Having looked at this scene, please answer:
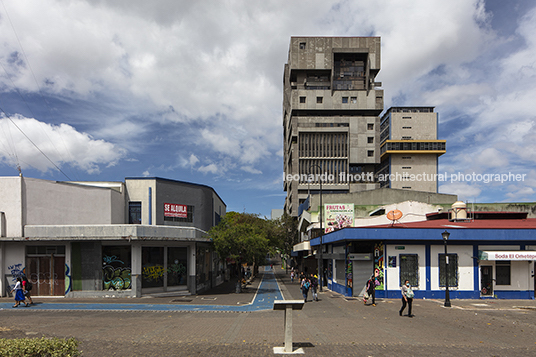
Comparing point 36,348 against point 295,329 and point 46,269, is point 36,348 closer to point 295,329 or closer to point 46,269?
point 295,329

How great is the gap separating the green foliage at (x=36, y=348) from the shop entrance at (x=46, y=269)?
18953 millimetres

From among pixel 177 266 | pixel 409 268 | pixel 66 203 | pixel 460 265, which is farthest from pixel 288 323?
pixel 66 203

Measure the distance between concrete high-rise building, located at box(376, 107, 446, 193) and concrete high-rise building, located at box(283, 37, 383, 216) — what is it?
18.1 meters

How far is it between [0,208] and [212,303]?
49.7 ft

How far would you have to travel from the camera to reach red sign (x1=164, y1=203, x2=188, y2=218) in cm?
3399

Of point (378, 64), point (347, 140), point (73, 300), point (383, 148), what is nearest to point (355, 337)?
point (73, 300)

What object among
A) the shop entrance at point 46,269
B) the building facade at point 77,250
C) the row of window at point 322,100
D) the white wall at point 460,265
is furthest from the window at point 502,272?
the row of window at point 322,100

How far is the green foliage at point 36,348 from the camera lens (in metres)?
7.30

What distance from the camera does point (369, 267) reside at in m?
26.1

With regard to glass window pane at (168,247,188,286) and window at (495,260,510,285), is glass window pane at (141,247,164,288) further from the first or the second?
window at (495,260,510,285)

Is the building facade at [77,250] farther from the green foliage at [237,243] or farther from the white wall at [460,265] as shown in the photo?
the white wall at [460,265]

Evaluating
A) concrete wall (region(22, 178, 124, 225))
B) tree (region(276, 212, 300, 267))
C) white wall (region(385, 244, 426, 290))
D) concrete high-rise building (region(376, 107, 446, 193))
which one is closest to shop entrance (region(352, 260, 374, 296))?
white wall (region(385, 244, 426, 290))

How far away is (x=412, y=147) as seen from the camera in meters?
107

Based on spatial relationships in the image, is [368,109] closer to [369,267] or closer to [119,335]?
[369,267]
